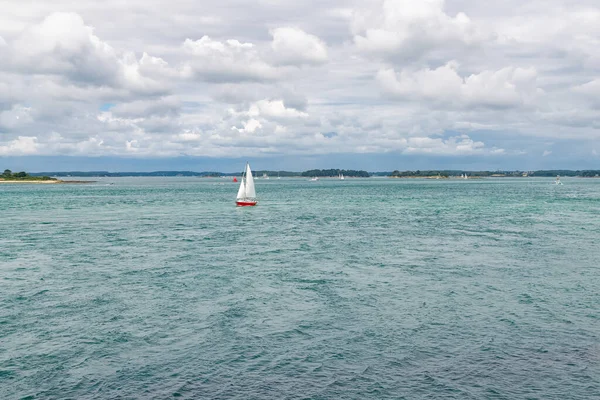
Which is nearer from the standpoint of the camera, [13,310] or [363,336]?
[363,336]

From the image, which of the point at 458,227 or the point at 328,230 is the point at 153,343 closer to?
the point at 328,230

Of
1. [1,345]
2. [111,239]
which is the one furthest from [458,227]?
[1,345]

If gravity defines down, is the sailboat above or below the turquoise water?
above

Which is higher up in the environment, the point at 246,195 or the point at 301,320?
the point at 246,195

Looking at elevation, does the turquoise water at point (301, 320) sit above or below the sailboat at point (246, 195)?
below

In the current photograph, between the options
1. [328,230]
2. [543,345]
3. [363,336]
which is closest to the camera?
[543,345]

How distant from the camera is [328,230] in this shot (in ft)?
258

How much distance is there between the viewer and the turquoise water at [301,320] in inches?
862

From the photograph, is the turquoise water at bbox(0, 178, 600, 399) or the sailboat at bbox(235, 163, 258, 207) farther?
the sailboat at bbox(235, 163, 258, 207)

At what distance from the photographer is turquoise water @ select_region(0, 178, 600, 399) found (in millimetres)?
21906

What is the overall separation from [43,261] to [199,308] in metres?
25.2

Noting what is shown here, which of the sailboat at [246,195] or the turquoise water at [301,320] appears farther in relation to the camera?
the sailboat at [246,195]

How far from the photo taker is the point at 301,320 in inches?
1211

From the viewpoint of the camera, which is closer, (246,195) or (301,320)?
(301,320)
